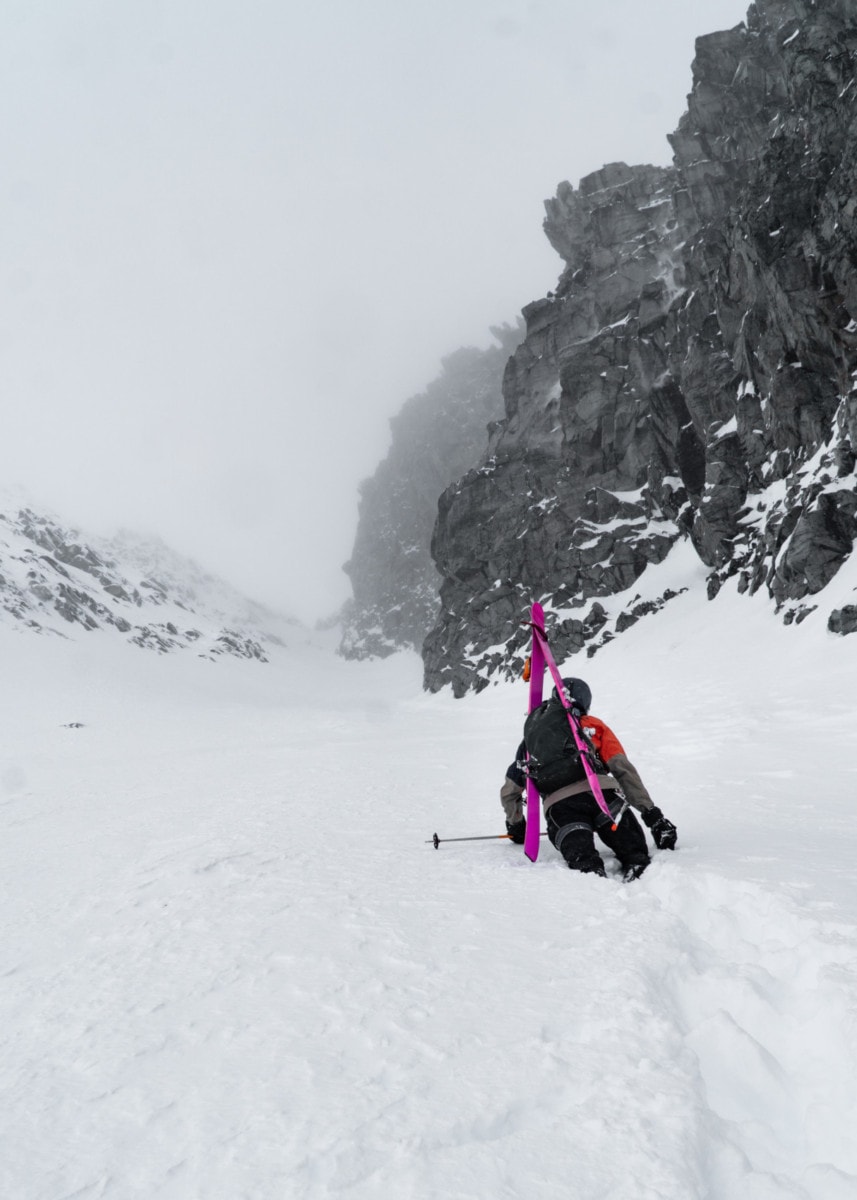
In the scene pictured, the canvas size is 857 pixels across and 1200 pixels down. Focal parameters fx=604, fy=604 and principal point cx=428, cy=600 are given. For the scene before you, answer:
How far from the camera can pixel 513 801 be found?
631 cm

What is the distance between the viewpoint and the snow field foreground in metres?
1.98

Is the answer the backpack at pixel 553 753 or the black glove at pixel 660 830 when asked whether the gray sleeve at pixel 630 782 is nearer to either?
the black glove at pixel 660 830

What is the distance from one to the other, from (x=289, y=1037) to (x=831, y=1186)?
206 centimetres

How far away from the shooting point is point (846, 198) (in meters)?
28.6

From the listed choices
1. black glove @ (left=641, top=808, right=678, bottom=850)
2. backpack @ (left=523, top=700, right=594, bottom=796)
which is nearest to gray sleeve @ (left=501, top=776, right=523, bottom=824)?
backpack @ (left=523, top=700, right=594, bottom=796)

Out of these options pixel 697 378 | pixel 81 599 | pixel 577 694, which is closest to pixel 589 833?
pixel 577 694

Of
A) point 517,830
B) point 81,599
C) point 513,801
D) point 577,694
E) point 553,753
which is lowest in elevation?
point 517,830

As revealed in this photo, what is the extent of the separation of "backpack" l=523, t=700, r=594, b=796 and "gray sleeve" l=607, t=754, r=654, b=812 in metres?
0.32

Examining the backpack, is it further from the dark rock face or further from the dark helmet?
the dark rock face

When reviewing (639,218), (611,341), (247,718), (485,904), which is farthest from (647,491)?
(485,904)

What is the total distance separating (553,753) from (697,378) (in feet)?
157

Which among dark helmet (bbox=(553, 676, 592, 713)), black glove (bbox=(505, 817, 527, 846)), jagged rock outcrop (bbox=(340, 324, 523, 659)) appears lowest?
black glove (bbox=(505, 817, 527, 846))

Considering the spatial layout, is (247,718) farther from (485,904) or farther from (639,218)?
(639,218)

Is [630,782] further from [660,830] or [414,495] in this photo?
[414,495]
